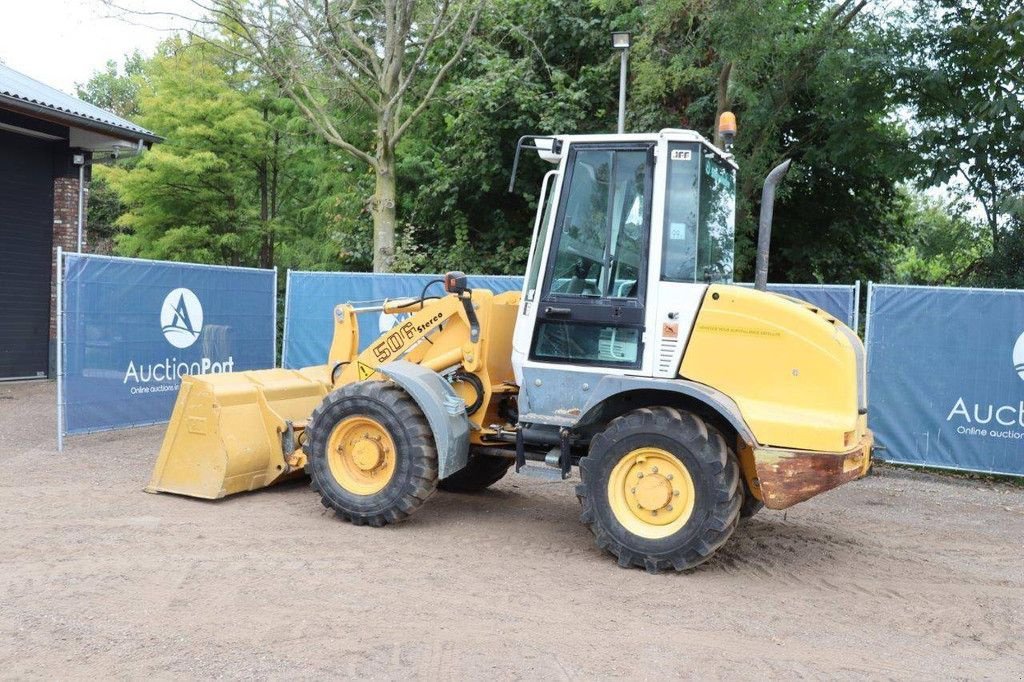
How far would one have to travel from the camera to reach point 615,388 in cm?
608

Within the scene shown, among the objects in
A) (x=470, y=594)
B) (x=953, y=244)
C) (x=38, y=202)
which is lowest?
(x=470, y=594)

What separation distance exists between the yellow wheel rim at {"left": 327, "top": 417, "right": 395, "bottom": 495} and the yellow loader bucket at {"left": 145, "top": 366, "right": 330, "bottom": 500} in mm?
770

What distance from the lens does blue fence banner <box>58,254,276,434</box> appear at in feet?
31.6

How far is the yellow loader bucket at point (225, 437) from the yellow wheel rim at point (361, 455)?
770mm

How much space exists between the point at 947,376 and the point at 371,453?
633 cm

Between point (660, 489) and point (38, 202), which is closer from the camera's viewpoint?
point (660, 489)

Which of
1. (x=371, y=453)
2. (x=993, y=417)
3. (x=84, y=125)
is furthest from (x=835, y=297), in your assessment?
(x=84, y=125)

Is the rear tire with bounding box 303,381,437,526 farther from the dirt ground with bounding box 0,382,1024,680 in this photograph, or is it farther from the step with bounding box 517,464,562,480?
the step with bounding box 517,464,562,480

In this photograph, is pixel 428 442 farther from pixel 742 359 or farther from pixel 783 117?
pixel 783 117

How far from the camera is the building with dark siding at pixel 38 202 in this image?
15.4 meters

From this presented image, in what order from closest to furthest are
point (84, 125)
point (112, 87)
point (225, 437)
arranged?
1. point (225, 437)
2. point (84, 125)
3. point (112, 87)

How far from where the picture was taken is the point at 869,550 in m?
6.83

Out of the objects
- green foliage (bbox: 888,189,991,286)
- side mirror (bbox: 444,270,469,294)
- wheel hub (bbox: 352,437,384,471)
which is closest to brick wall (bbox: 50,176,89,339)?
wheel hub (bbox: 352,437,384,471)

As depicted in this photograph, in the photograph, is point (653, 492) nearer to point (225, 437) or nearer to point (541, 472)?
point (541, 472)
